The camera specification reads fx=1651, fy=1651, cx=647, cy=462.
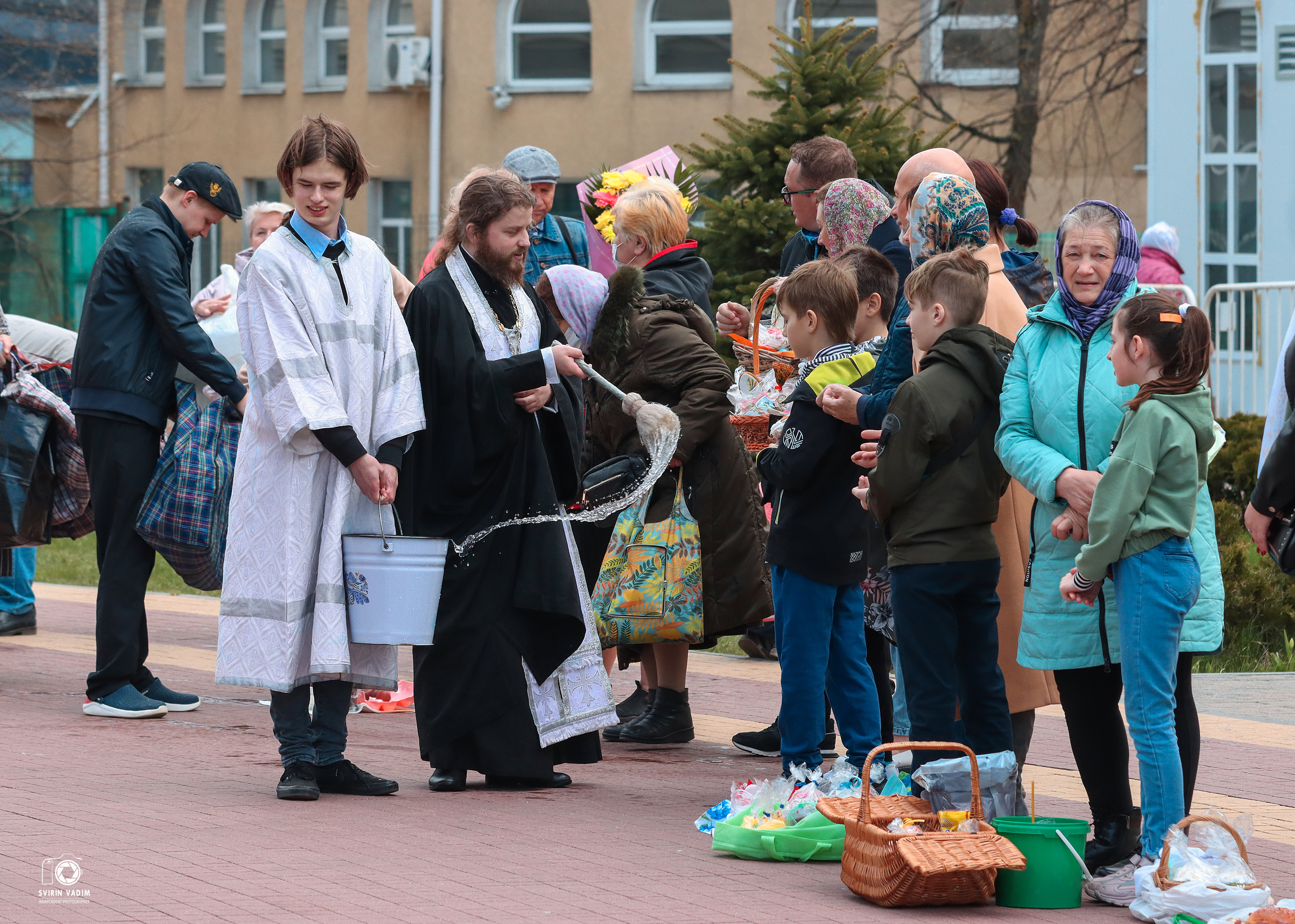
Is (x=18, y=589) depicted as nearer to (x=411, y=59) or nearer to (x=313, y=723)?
(x=313, y=723)

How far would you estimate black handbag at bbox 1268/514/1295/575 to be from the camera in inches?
177

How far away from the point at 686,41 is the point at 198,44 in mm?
9428

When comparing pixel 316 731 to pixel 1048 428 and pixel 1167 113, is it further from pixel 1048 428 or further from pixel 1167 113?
pixel 1167 113

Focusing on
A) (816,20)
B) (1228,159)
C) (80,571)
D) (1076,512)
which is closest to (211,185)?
(1076,512)

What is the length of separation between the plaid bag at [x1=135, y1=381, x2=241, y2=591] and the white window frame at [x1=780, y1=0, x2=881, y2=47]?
61.8 feet

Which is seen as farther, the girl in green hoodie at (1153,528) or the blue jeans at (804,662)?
the blue jeans at (804,662)

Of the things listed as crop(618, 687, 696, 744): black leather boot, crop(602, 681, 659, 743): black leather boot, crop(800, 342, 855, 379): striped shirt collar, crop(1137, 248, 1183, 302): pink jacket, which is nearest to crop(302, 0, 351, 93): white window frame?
crop(1137, 248, 1183, 302): pink jacket

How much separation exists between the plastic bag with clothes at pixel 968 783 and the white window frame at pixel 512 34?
22838 mm

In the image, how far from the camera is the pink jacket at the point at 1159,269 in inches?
523

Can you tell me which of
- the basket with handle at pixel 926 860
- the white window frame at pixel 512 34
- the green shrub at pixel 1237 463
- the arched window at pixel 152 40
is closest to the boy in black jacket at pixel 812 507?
the basket with handle at pixel 926 860

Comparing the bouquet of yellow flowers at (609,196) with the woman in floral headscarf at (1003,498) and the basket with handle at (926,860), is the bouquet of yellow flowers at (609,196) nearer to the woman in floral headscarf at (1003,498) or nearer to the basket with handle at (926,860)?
the woman in floral headscarf at (1003,498)

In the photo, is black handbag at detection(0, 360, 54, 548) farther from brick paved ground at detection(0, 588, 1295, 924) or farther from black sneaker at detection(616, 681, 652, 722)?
black sneaker at detection(616, 681, 652, 722)

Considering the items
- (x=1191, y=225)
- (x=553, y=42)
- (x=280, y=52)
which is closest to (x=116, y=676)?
(x=1191, y=225)

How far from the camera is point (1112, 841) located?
4824 mm
